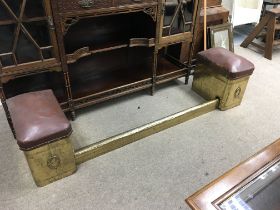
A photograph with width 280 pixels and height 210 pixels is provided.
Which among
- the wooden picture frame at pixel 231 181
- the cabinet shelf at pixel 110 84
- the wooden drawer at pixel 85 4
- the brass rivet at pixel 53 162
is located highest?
the wooden drawer at pixel 85 4

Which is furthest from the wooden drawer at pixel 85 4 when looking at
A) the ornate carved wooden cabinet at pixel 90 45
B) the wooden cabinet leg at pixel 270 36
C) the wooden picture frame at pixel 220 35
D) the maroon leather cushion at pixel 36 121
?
the wooden cabinet leg at pixel 270 36

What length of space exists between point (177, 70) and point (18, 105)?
1.33m

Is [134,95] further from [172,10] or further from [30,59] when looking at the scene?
[30,59]

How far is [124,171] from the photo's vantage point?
1.42 metres

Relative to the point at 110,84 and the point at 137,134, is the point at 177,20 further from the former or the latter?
the point at 137,134

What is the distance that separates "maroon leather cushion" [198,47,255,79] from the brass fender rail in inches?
10.2

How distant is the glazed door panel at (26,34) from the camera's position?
121 centimetres

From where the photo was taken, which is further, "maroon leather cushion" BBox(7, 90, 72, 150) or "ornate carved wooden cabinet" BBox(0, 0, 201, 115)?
"ornate carved wooden cabinet" BBox(0, 0, 201, 115)

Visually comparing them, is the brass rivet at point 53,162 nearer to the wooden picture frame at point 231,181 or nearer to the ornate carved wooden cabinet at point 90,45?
the ornate carved wooden cabinet at point 90,45

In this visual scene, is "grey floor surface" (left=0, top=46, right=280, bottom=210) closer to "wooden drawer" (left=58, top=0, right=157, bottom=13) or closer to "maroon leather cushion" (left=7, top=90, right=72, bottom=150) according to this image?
"maroon leather cushion" (left=7, top=90, right=72, bottom=150)

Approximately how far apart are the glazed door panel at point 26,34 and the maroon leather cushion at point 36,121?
0.21 meters

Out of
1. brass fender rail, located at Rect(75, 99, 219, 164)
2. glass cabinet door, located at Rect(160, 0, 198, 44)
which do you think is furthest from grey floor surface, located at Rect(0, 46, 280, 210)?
glass cabinet door, located at Rect(160, 0, 198, 44)

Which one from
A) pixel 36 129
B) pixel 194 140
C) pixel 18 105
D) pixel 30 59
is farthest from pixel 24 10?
pixel 194 140

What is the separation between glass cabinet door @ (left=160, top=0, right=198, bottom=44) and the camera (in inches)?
68.6
